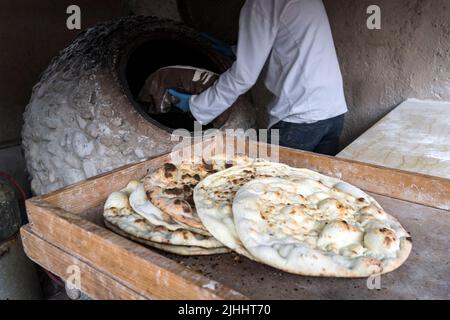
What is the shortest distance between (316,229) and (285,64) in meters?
1.42

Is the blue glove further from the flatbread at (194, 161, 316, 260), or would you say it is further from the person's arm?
the flatbread at (194, 161, 316, 260)

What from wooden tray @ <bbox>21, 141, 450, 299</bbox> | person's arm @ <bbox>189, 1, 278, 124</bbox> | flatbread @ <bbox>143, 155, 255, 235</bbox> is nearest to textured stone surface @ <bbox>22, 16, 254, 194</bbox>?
person's arm @ <bbox>189, 1, 278, 124</bbox>

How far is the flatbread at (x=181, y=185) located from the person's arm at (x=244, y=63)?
2.68ft

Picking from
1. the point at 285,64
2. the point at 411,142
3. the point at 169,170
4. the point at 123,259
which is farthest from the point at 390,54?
the point at 123,259

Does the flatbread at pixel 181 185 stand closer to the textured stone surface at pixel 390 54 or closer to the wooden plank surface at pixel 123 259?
the wooden plank surface at pixel 123 259

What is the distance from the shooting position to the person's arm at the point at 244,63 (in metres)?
2.20

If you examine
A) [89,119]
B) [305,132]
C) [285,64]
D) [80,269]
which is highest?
[285,64]

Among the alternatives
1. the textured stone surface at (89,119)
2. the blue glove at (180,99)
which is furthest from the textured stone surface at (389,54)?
the blue glove at (180,99)

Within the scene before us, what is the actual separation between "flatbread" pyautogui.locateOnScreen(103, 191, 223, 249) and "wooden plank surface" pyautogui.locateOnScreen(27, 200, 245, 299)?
0.12 metres

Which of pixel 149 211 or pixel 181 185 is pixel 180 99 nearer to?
pixel 181 185

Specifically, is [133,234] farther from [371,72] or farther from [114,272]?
[371,72]

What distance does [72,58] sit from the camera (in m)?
2.51

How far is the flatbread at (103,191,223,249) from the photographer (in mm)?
1086

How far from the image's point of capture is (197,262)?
1054mm
